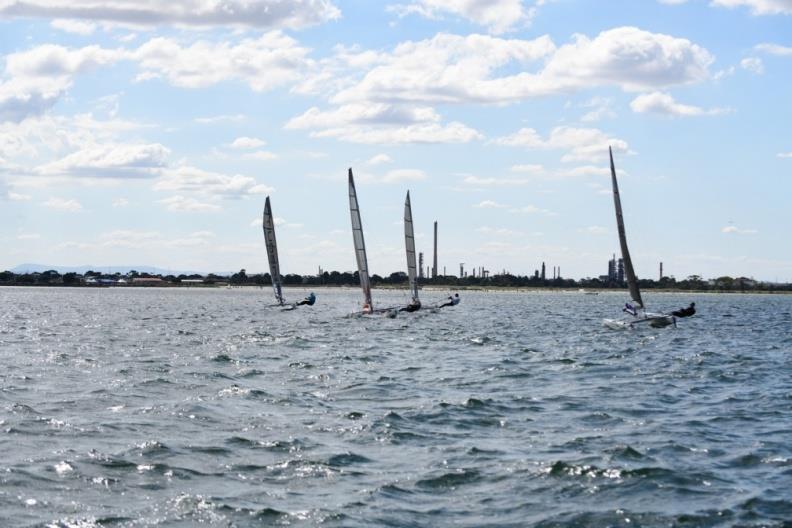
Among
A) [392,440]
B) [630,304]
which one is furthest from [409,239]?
[392,440]

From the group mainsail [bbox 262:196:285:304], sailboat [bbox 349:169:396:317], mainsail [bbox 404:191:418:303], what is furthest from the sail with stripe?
mainsail [bbox 262:196:285:304]

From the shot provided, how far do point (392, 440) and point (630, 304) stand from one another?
47.9 meters

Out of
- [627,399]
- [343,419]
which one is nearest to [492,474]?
[343,419]

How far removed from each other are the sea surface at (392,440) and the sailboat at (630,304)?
21.6 meters

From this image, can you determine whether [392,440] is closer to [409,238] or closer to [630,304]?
[630,304]

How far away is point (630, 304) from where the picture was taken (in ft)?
224

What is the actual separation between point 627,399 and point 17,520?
19.2 meters

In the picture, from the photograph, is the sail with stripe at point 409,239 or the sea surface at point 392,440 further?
the sail with stripe at point 409,239

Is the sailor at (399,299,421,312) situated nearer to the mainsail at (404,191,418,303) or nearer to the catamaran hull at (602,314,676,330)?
the mainsail at (404,191,418,303)

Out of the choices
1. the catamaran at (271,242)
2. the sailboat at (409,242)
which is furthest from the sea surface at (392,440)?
the catamaran at (271,242)

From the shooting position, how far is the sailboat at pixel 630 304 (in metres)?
67.0

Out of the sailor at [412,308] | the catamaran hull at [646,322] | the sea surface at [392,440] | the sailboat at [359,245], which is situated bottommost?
the sea surface at [392,440]

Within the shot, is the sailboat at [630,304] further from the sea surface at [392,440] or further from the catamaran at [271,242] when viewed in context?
the catamaran at [271,242]

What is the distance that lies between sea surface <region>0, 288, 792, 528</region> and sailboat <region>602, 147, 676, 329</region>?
21.6m
